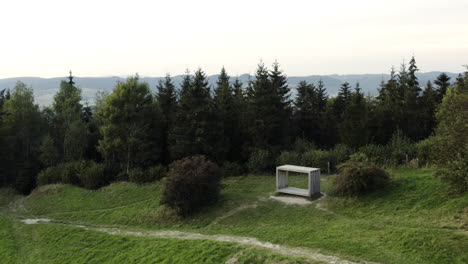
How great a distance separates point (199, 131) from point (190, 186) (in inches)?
394

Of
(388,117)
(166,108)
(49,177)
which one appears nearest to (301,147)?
→ (388,117)

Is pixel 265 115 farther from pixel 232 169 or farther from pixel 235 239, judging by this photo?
pixel 235 239

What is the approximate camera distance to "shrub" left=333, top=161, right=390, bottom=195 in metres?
21.4

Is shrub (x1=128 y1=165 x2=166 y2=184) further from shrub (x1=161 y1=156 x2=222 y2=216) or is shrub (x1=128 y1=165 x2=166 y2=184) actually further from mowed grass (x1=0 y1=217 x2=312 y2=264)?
mowed grass (x1=0 y1=217 x2=312 y2=264)

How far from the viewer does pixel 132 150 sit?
35.7 metres

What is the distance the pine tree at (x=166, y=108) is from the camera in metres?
38.0

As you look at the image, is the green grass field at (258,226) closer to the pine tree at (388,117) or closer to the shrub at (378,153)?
the shrub at (378,153)

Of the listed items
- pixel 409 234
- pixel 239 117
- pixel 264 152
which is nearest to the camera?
pixel 409 234

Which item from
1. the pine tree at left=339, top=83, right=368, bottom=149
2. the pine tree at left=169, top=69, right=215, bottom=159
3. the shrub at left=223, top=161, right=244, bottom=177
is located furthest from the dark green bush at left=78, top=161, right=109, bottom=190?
the pine tree at left=339, top=83, right=368, bottom=149

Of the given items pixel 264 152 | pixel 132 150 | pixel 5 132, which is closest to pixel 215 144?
pixel 264 152

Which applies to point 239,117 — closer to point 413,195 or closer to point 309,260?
point 413,195

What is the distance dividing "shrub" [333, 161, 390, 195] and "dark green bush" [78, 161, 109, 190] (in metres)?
22.3

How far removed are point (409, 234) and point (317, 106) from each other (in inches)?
1247

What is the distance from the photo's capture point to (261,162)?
31812 mm
